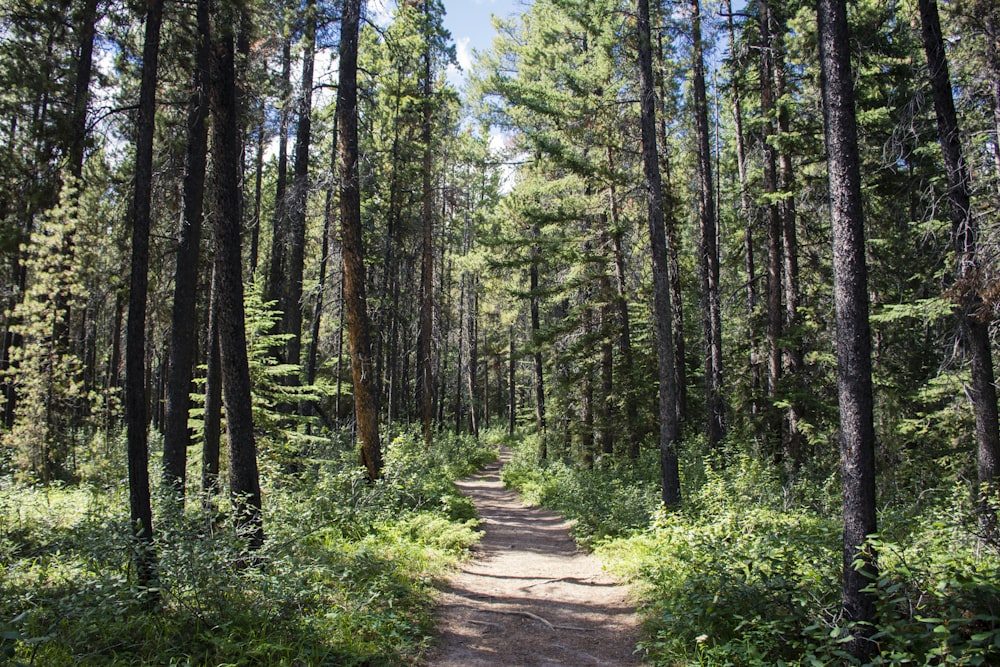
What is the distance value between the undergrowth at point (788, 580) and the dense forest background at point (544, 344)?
54mm

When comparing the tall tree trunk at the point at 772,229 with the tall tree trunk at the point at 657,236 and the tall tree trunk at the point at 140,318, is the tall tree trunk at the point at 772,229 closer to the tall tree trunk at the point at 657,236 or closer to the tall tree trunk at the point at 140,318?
the tall tree trunk at the point at 657,236

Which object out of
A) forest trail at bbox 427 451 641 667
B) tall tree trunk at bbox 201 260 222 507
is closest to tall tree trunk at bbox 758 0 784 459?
forest trail at bbox 427 451 641 667

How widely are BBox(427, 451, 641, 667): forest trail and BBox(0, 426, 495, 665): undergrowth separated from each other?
0.42 metres

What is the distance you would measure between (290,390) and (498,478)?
1185 cm

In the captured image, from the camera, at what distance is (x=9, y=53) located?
8.48m

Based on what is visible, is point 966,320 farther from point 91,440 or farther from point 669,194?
point 91,440

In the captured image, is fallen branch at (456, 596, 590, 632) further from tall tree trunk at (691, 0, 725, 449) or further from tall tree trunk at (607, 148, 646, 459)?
tall tree trunk at (607, 148, 646, 459)

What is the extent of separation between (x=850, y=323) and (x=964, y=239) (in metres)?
4.70

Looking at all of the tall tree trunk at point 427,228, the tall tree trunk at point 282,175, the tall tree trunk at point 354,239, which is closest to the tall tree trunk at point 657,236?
the tall tree trunk at point 354,239

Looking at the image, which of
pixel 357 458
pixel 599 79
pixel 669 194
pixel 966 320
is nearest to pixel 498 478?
pixel 357 458

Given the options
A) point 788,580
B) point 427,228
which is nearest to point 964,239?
point 788,580

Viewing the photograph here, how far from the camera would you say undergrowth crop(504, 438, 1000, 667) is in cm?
431

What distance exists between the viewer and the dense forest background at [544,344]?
5.11 metres

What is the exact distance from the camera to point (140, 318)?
6.12 m
